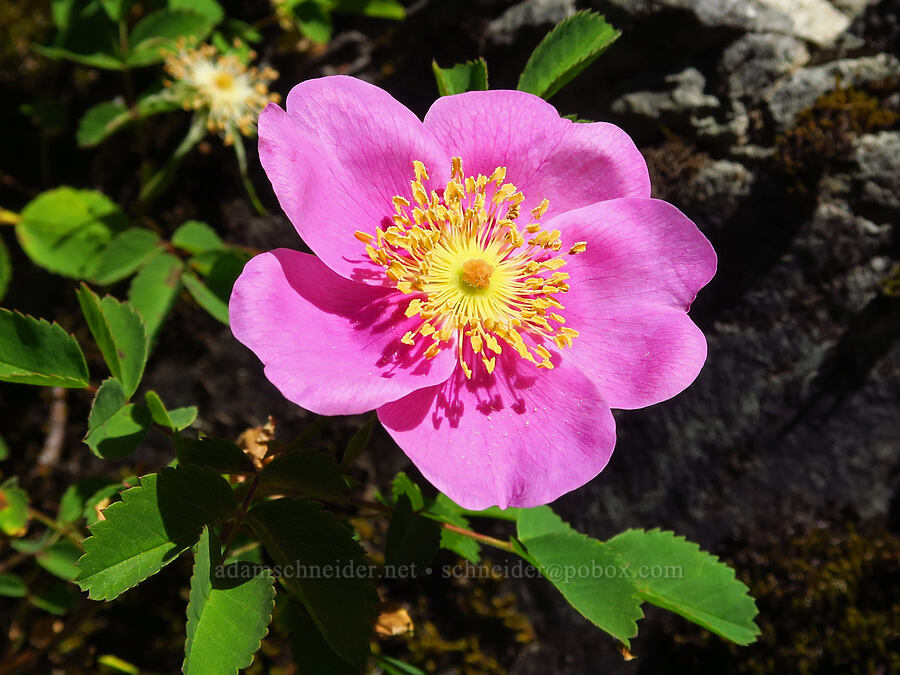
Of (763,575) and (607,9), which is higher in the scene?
(607,9)

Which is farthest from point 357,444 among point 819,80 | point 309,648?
point 819,80

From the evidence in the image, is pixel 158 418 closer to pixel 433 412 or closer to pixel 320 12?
pixel 433 412

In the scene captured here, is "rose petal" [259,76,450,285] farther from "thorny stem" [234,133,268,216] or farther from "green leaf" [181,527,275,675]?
"thorny stem" [234,133,268,216]

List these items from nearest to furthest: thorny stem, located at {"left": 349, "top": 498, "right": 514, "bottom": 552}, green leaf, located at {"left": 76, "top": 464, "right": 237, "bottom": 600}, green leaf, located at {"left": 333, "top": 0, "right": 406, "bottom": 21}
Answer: green leaf, located at {"left": 76, "top": 464, "right": 237, "bottom": 600} < thorny stem, located at {"left": 349, "top": 498, "right": 514, "bottom": 552} < green leaf, located at {"left": 333, "top": 0, "right": 406, "bottom": 21}

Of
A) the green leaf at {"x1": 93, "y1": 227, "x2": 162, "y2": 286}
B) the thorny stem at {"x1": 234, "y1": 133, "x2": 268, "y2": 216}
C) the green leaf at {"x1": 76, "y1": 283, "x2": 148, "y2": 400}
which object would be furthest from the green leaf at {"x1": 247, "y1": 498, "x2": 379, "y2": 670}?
the thorny stem at {"x1": 234, "y1": 133, "x2": 268, "y2": 216}

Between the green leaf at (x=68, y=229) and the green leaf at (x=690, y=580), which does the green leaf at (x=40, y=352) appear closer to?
the green leaf at (x=68, y=229)

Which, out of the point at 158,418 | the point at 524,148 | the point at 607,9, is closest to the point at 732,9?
the point at 607,9

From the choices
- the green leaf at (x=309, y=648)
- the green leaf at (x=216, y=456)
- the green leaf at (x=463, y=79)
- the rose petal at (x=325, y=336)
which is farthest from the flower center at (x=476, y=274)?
the green leaf at (x=309, y=648)
